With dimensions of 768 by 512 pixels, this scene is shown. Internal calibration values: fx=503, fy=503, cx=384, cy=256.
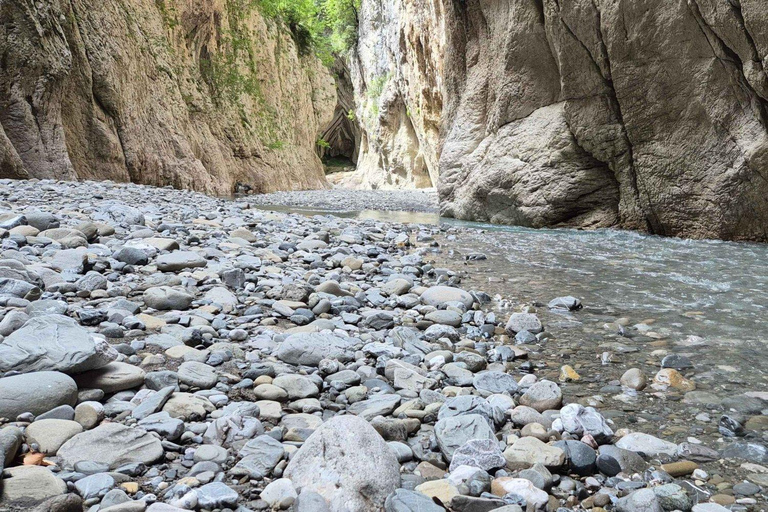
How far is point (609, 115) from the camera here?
273 inches

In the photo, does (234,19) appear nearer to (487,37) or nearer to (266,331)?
(487,37)

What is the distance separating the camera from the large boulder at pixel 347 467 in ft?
4.06

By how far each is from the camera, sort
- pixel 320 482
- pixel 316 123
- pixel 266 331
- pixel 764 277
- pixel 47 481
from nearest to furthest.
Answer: pixel 47 481 → pixel 320 482 → pixel 266 331 → pixel 764 277 → pixel 316 123

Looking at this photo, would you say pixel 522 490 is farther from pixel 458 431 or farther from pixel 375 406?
pixel 375 406

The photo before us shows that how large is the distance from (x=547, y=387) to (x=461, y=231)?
533 centimetres

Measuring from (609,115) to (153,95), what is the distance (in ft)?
35.3

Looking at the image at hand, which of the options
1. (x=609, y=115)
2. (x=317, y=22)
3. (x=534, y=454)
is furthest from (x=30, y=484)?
(x=317, y=22)

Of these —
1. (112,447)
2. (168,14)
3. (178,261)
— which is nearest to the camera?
(112,447)

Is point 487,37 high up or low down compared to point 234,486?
up

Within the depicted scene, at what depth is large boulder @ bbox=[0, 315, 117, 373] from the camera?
1.56 meters

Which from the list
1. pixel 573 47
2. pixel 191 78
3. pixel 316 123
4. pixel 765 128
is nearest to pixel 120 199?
pixel 573 47

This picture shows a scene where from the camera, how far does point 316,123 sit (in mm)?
26391

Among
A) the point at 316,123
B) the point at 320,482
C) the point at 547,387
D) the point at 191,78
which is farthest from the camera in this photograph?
the point at 316,123

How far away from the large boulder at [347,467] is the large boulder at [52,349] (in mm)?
798
